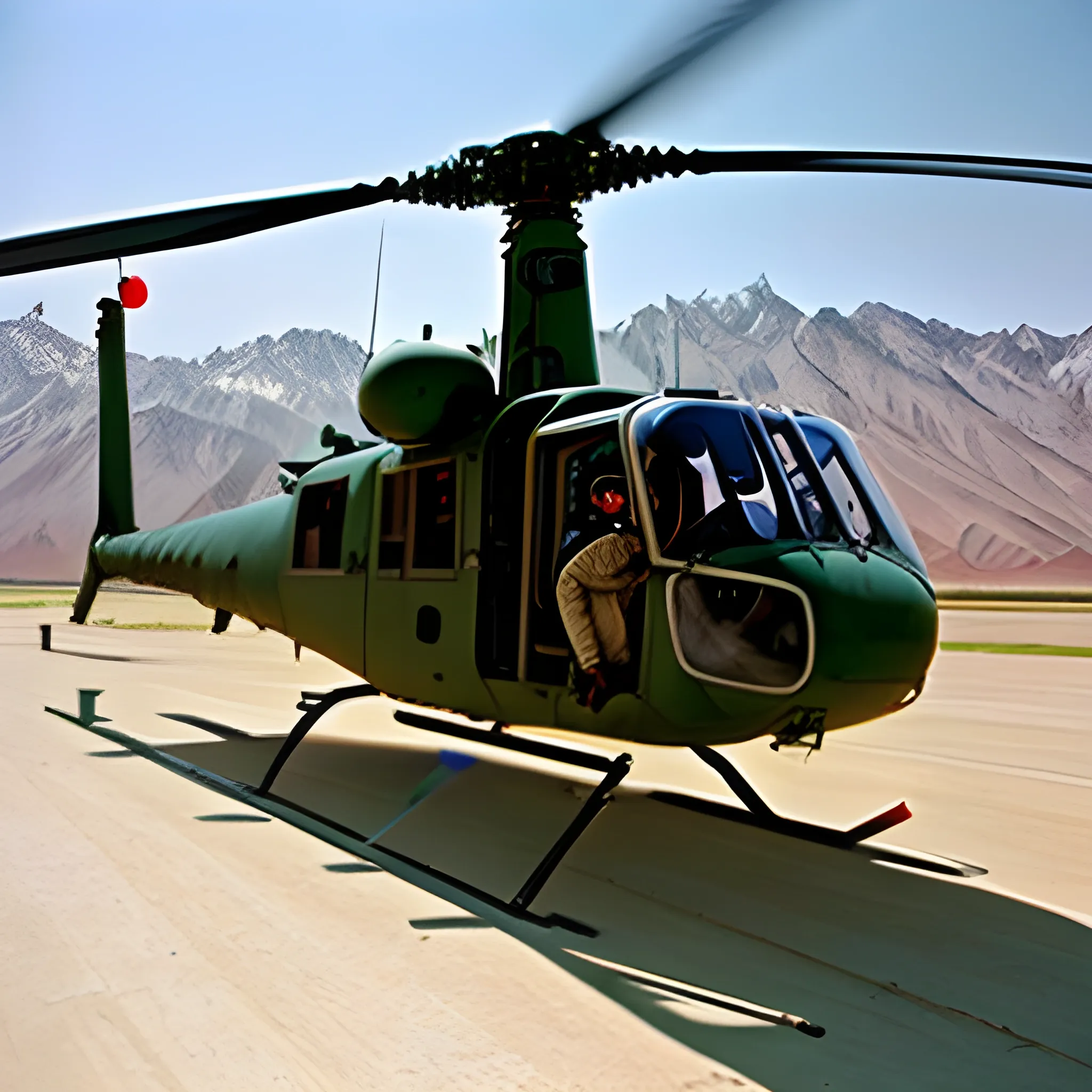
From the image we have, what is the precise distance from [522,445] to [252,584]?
129 inches

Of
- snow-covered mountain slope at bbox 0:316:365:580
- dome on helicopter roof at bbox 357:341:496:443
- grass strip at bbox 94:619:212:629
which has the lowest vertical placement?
grass strip at bbox 94:619:212:629

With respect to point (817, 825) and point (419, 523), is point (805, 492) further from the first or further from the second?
point (419, 523)

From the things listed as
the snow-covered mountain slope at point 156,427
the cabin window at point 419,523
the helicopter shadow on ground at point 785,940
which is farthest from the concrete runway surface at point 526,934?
the snow-covered mountain slope at point 156,427

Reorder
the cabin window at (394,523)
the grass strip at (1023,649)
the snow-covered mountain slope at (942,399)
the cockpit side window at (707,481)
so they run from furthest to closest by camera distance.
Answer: the snow-covered mountain slope at (942,399), the grass strip at (1023,649), the cabin window at (394,523), the cockpit side window at (707,481)

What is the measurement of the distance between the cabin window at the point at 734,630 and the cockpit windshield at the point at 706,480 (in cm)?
17

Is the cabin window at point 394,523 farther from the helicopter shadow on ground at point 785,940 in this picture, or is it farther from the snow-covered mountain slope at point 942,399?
the snow-covered mountain slope at point 942,399

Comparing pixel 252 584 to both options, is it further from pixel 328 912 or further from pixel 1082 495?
pixel 1082 495

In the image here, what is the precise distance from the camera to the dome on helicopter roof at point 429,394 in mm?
5152

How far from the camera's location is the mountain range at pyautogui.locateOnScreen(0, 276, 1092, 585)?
286ft

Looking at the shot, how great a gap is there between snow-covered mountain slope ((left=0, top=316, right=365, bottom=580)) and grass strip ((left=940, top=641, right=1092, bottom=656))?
82.6m

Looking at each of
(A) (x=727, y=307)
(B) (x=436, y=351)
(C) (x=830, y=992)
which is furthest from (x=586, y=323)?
(A) (x=727, y=307)

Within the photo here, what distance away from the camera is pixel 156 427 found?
118 meters

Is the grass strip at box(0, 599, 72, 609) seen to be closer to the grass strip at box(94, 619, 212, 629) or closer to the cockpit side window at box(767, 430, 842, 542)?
the grass strip at box(94, 619, 212, 629)

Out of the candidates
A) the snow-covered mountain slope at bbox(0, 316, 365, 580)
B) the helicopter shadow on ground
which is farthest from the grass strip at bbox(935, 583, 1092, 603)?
the snow-covered mountain slope at bbox(0, 316, 365, 580)
